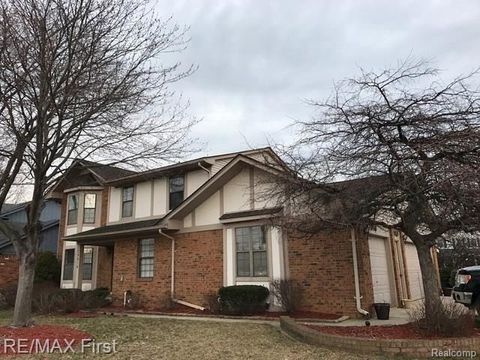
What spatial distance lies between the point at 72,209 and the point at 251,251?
38.3ft

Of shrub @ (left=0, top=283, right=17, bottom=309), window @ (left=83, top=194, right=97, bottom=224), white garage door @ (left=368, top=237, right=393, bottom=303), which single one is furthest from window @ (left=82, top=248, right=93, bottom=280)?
white garage door @ (left=368, top=237, right=393, bottom=303)

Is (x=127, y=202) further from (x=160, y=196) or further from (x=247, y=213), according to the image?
(x=247, y=213)

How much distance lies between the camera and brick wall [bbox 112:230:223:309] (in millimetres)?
15648

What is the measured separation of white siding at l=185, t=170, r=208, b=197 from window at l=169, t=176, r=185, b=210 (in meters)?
0.33

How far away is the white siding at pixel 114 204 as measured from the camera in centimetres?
2062

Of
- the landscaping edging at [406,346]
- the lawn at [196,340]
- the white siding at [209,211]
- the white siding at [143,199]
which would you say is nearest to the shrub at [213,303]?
the lawn at [196,340]

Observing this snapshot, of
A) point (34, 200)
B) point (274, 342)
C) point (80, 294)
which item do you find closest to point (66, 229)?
point (80, 294)

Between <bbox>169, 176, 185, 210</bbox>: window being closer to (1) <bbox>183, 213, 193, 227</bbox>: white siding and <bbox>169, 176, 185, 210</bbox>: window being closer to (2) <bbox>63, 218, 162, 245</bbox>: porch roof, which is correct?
(2) <bbox>63, 218, 162, 245</bbox>: porch roof

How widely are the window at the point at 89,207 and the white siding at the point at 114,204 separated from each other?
3.71 ft

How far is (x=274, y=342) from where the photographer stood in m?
8.95

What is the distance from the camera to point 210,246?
15883 mm

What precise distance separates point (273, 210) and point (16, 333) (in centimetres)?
747

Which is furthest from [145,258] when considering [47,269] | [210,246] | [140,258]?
[47,269]

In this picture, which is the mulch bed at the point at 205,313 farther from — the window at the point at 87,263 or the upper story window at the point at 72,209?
the upper story window at the point at 72,209
